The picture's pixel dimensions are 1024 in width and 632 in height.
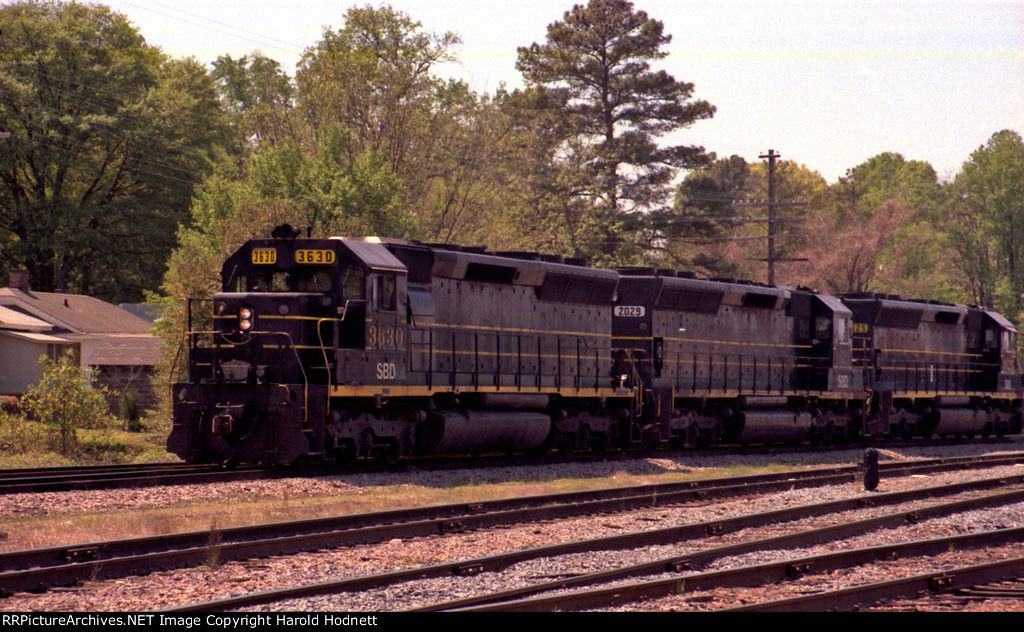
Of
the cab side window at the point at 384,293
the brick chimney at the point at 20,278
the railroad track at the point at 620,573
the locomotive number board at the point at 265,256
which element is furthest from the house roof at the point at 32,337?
the railroad track at the point at 620,573

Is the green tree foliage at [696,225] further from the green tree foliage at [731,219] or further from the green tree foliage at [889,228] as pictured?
the green tree foliage at [889,228]

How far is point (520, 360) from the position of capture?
20.2 m

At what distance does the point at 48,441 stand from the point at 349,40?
38.2 metres

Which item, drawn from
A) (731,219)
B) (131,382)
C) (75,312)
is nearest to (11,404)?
(131,382)

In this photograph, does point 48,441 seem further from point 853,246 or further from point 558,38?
point 853,246

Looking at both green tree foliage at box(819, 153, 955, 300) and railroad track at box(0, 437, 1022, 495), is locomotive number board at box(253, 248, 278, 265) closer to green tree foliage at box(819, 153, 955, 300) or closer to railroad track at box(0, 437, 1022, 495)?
railroad track at box(0, 437, 1022, 495)

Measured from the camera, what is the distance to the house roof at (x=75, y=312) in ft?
138

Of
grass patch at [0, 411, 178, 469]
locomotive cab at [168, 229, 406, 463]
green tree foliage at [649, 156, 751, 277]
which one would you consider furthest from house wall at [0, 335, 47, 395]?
green tree foliage at [649, 156, 751, 277]

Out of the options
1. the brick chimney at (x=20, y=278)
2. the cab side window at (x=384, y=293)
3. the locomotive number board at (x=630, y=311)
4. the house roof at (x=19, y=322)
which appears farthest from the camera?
the brick chimney at (x=20, y=278)

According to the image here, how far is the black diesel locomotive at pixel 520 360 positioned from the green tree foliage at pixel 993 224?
53750 mm

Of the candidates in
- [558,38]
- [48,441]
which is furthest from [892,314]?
[558,38]

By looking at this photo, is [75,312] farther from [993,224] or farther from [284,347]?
[993,224]

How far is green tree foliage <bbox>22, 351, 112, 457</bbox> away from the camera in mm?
22609

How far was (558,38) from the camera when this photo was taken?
174ft
